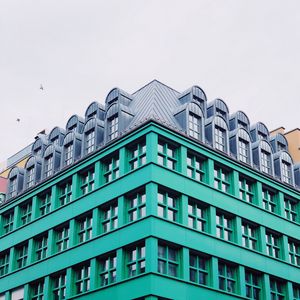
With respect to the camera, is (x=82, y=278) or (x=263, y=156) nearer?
(x=82, y=278)

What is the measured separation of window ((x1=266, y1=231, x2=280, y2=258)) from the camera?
47156mm

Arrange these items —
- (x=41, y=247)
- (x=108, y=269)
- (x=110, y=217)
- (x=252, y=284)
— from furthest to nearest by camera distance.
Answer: (x=41, y=247) → (x=252, y=284) → (x=110, y=217) → (x=108, y=269)

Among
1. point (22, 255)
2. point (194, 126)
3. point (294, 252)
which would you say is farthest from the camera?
point (22, 255)

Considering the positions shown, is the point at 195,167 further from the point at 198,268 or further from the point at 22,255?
the point at 22,255

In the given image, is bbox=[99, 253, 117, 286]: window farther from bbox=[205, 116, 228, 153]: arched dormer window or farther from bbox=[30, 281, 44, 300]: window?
bbox=[205, 116, 228, 153]: arched dormer window

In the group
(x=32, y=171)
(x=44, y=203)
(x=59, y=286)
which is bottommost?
(x=59, y=286)

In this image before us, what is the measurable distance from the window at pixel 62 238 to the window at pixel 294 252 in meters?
16.7

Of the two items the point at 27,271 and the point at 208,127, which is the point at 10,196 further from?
the point at 208,127

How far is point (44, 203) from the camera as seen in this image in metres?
50.6

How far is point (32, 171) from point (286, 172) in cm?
2061

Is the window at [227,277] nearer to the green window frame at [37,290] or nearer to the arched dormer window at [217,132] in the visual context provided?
the arched dormer window at [217,132]

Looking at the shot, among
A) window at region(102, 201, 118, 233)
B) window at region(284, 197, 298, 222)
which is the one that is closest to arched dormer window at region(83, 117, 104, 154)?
window at region(102, 201, 118, 233)

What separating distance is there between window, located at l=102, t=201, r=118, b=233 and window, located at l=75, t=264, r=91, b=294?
287 centimetres

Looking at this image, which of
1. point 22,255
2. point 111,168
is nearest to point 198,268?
point 111,168
